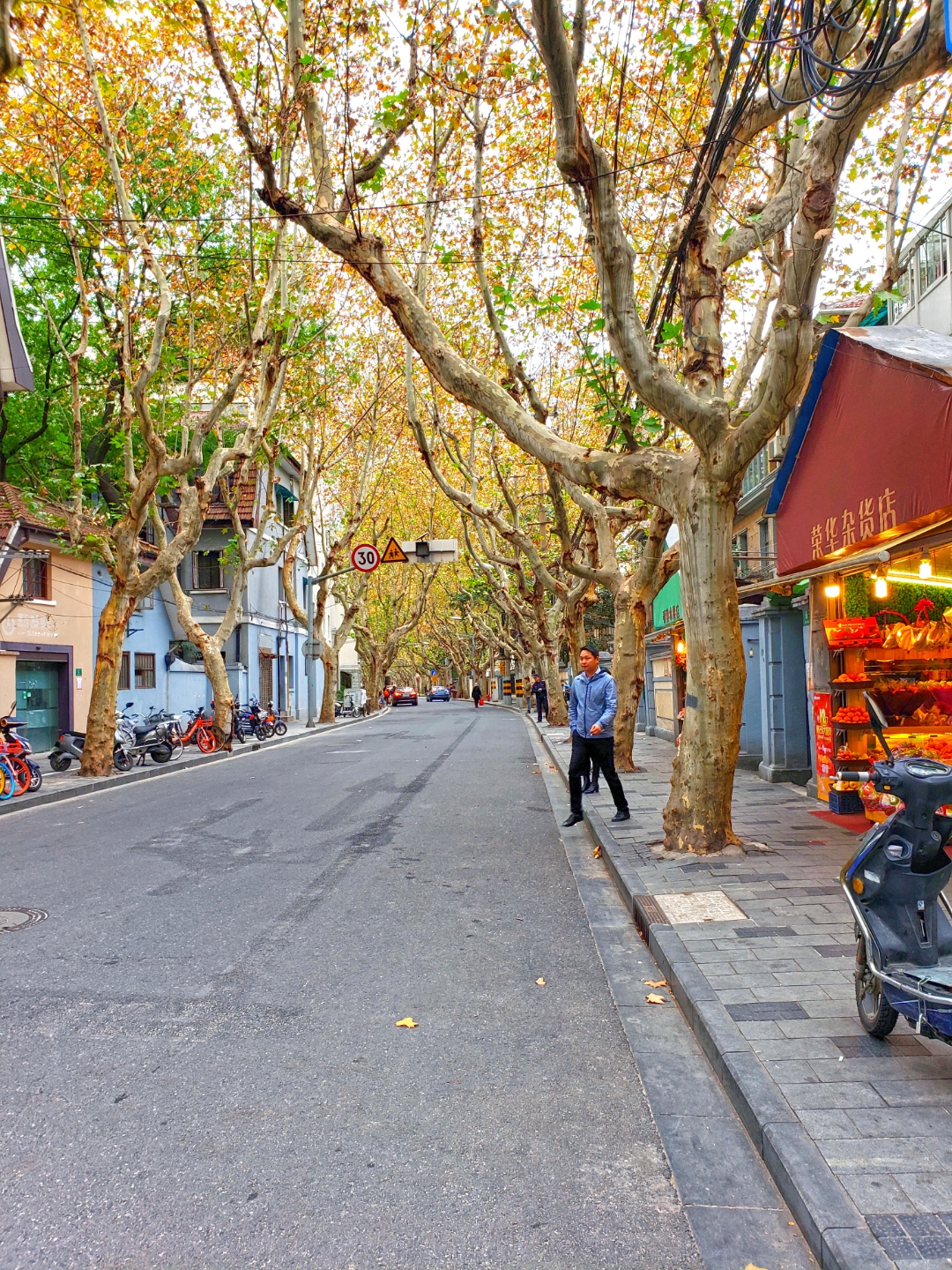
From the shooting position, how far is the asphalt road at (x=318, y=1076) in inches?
110

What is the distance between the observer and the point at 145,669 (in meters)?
27.1

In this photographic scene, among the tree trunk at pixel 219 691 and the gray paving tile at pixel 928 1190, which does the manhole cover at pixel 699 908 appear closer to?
the gray paving tile at pixel 928 1190

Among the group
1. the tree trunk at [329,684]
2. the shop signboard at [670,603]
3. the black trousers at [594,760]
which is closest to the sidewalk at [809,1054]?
the black trousers at [594,760]

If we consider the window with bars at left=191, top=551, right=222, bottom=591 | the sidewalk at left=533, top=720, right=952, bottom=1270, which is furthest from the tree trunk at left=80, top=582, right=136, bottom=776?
the window with bars at left=191, top=551, right=222, bottom=591

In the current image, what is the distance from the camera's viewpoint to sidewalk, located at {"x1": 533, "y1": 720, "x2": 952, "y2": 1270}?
8.82 ft

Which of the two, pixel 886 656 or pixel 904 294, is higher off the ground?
pixel 904 294

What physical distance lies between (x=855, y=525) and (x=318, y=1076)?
22.5 feet

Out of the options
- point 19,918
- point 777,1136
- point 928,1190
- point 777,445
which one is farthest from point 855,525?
point 777,445

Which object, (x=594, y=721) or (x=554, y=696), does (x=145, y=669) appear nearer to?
(x=554, y=696)

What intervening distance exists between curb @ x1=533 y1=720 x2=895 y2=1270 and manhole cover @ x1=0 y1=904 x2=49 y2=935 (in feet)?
14.1

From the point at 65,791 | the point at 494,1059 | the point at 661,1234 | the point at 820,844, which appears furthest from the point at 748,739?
the point at 661,1234

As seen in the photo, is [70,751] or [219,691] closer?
→ [70,751]

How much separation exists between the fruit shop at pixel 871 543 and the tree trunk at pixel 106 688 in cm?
1117

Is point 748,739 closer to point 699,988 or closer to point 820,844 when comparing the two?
point 820,844
